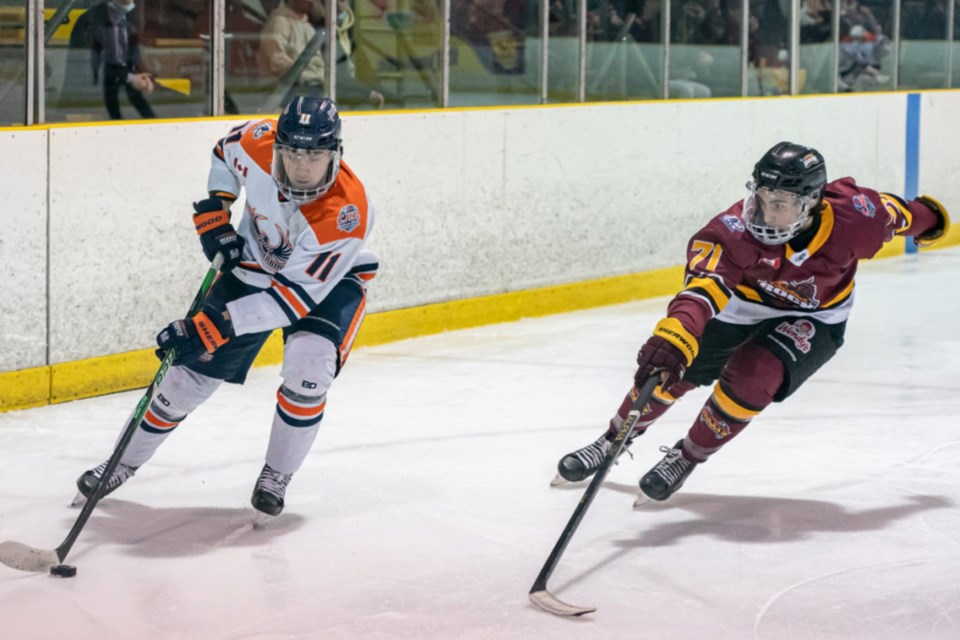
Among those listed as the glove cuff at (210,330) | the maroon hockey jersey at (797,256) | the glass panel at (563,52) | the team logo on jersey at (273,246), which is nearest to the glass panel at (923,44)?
the glass panel at (563,52)

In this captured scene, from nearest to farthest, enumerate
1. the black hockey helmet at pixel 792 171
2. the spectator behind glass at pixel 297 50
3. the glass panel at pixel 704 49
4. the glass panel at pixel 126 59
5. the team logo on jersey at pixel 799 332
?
the black hockey helmet at pixel 792 171 → the team logo on jersey at pixel 799 332 → the glass panel at pixel 126 59 → the spectator behind glass at pixel 297 50 → the glass panel at pixel 704 49

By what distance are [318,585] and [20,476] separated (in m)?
1.23

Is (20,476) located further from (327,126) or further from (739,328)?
(739,328)

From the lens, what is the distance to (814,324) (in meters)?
3.67

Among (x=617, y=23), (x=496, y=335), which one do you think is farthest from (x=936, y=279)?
(x=496, y=335)

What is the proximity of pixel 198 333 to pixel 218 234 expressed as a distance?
12.8 inches

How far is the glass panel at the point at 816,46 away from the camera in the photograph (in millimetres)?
8523

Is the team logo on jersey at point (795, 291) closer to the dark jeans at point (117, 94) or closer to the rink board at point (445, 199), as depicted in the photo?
the rink board at point (445, 199)

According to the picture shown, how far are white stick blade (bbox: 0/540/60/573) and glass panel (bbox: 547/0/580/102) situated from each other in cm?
420

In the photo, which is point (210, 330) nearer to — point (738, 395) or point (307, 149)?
point (307, 149)

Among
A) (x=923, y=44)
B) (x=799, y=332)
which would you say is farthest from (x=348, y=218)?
(x=923, y=44)

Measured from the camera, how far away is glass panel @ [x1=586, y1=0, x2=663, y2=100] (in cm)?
718

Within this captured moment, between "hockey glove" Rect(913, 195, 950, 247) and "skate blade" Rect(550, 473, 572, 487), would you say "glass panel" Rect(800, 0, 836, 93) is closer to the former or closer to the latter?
"hockey glove" Rect(913, 195, 950, 247)

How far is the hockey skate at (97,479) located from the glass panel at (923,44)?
683 cm
